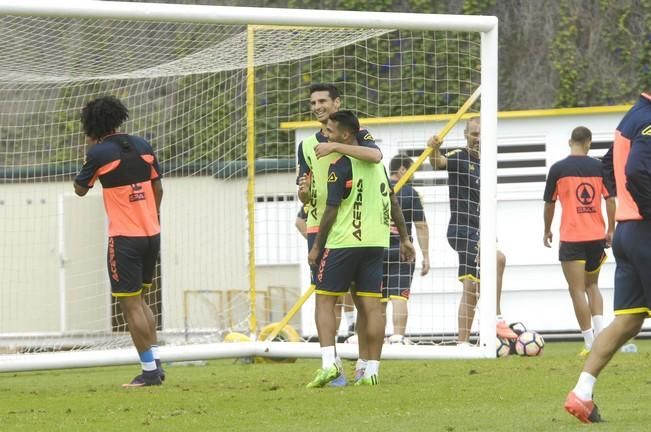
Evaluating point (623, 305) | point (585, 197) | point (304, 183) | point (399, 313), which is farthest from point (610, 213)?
point (623, 305)

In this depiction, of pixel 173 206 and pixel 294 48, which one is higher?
pixel 294 48

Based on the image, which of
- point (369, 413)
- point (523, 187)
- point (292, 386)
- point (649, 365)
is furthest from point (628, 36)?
point (369, 413)

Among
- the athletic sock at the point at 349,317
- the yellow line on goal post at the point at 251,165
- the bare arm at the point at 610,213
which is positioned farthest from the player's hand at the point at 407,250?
the athletic sock at the point at 349,317

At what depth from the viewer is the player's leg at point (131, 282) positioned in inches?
384

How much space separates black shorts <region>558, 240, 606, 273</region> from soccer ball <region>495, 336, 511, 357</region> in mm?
900

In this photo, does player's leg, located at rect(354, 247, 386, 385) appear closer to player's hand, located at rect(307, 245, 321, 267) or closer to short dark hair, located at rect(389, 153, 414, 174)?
player's hand, located at rect(307, 245, 321, 267)

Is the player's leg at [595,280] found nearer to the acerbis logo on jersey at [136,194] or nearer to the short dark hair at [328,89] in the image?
the short dark hair at [328,89]

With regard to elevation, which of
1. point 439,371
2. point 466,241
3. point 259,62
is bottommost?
point 439,371

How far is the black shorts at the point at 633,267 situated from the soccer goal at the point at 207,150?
494 centimetres

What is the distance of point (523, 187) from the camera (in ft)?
57.4

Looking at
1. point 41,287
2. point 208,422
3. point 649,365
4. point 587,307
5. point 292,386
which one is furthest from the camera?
point 41,287

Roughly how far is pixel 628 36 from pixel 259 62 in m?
9.92

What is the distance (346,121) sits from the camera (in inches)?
Answer: 364

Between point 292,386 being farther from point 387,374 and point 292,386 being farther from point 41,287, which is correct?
point 41,287
